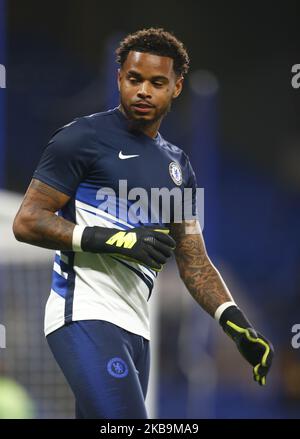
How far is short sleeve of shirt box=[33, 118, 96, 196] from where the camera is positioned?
132 inches

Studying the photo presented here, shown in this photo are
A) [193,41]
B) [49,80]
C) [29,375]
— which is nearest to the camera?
[29,375]

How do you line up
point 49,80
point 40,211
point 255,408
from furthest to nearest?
point 49,80, point 255,408, point 40,211

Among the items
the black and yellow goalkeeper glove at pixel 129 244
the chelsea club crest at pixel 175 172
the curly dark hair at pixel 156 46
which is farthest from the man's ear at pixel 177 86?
the black and yellow goalkeeper glove at pixel 129 244

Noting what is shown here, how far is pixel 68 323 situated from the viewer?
11.1 feet

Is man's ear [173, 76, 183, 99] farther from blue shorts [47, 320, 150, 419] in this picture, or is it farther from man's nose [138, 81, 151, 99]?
blue shorts [47, 320, 150, 419]

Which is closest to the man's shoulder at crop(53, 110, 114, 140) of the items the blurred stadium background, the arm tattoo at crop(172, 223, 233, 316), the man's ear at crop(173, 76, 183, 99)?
the man's ear at crop(173, 76, 183, 99)

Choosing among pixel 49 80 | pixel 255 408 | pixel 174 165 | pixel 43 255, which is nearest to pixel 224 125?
pixel 49 80

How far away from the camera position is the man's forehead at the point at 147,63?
11.6 feet

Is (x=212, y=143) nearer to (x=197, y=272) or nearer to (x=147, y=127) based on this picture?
(x=197, y=272)

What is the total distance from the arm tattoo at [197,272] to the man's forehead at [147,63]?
0.67 metres

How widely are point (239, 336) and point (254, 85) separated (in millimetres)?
8069

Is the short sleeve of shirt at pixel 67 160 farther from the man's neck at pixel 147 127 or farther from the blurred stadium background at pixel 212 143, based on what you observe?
the blurred stadium background at pixel 212 143
